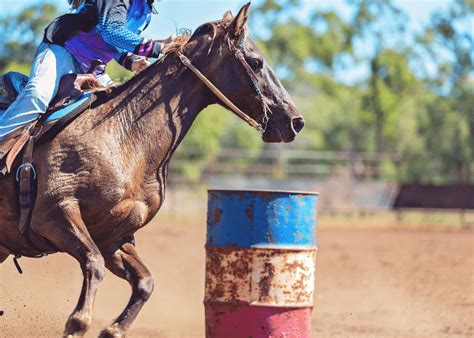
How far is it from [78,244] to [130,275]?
0.77 m

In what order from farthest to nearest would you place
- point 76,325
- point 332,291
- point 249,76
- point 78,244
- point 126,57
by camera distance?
1. point 332,291
2. point 126,57
3. point 249,76
4. point 78,244
5. point 76,325

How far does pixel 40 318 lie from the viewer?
9.35m

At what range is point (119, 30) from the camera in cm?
617

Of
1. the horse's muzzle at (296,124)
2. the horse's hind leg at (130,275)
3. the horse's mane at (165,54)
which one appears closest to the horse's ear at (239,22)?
the horse's mane at (165,54)

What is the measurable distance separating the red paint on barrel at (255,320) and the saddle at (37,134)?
1.31 metres

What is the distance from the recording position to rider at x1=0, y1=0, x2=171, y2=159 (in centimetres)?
605

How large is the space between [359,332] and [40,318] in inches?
127

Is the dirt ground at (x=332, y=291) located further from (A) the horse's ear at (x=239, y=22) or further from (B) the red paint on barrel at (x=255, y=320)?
(A) the horse's ear at (x=239, y=22)

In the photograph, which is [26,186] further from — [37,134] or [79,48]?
[79,48]

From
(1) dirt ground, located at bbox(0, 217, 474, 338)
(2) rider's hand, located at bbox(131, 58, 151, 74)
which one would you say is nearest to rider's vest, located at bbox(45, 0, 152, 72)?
(2) rider's hand, located at bbox(131, 58, 151, 74)

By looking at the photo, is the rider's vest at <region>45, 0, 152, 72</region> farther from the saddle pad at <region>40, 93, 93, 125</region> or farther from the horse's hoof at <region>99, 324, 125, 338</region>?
the horse's hoof at <region>99, 324, 125, 338</region>

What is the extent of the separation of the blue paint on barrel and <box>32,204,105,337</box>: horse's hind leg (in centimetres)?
112

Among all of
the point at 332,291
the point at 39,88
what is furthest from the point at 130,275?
the point at 332,291

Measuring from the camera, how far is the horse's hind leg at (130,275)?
20.5ft
